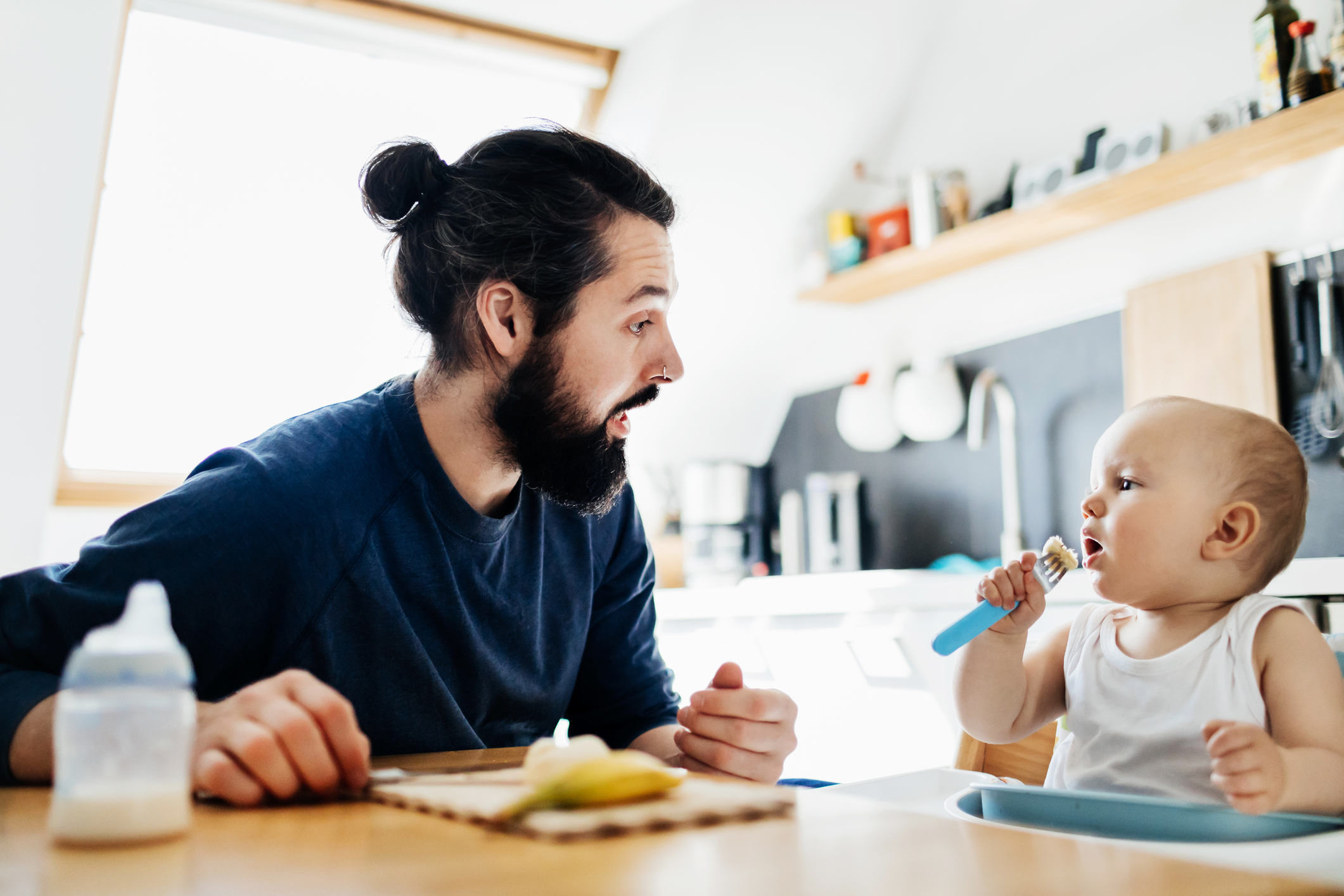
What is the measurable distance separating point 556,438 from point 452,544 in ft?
0.70

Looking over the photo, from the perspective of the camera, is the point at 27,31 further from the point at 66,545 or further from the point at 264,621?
the point at 264,621

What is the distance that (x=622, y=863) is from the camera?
453 millimetres

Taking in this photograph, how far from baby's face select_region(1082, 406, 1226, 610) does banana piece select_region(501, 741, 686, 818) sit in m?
0.76

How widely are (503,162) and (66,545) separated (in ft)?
8.75

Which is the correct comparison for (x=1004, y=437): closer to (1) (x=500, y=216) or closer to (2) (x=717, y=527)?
(2) (x=717, y=527)

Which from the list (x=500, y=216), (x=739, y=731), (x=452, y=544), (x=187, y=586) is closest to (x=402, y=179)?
(x=500, y=216)

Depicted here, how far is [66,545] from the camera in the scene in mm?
3389

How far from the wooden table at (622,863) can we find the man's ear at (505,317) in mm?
950

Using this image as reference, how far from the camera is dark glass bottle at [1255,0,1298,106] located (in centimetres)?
232

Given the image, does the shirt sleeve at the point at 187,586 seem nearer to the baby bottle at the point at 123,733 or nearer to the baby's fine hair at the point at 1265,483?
the baby bottle at the point at 123,733

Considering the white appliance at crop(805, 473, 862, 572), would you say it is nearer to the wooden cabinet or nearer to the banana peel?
the wooden cabinet

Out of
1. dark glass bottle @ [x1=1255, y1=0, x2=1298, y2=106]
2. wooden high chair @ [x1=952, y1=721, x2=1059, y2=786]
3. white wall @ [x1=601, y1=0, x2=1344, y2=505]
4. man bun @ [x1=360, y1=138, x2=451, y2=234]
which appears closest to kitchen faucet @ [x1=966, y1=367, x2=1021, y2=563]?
white wall @ [x1=601, y1=0, x2=1344, y2=505]

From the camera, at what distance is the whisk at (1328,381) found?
7.57ft

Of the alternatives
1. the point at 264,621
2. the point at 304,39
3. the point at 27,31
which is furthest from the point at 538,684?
the point at 304,39
